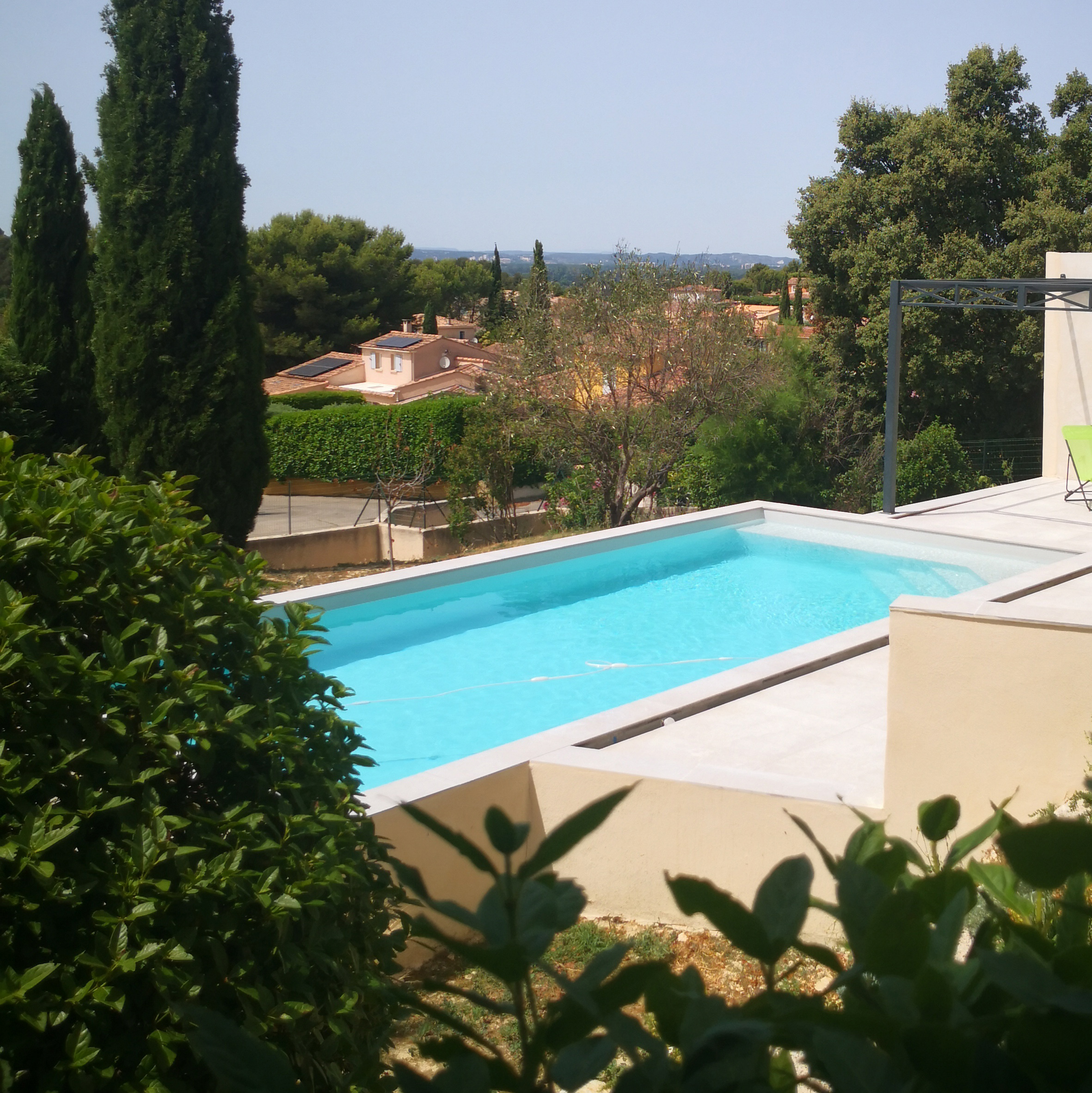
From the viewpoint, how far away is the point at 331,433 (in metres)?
27.9

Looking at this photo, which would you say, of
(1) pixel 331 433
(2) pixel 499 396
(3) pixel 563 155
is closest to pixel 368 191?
(3) pixel 563 155

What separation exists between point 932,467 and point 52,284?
12511 mm

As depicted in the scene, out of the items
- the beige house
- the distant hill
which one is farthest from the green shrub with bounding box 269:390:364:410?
the distant hill

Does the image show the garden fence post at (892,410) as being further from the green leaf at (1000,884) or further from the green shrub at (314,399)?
the green shrub at (314,399)

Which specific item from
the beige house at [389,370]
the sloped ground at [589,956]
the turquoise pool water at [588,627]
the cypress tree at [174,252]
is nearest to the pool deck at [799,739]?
the sloped ground at [589,956]

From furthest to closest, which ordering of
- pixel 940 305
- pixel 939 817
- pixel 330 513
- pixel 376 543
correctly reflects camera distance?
pixel 330 513
pixel 376 543
pixel 940 305
pixel 939 817

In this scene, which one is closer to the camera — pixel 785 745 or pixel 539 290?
pixel 785 745

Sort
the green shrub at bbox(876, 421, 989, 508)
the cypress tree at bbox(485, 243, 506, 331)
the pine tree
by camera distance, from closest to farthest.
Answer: the pine tree → the green shrub at bbox(876, 421, 989, 508) → the cypress tree at bbox(485, 243, 506, 331)

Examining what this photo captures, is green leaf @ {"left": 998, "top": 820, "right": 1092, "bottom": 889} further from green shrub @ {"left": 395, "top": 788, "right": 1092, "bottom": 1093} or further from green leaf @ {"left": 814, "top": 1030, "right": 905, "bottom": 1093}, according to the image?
green leaf @ {"left": 814, "top": 1030, "right": 905, "bottom": 1093}

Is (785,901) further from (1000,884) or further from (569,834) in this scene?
(1000,884)

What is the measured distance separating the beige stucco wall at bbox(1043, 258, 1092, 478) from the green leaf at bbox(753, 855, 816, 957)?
15554mm

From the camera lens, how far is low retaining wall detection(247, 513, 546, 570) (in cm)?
1700

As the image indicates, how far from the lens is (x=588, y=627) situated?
971 cm

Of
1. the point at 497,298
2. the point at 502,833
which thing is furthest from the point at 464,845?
the point at 497,298
